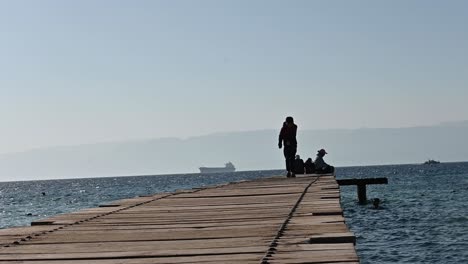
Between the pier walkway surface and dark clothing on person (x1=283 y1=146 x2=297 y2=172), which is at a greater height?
dark clothing on person (x1=283 y1=146 x2=297 y2=172)

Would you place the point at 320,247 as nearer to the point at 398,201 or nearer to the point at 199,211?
the point at 199,211

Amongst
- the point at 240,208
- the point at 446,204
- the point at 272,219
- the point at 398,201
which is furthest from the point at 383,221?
the point at 272,219

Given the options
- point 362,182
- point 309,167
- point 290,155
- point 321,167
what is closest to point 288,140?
point 290,155

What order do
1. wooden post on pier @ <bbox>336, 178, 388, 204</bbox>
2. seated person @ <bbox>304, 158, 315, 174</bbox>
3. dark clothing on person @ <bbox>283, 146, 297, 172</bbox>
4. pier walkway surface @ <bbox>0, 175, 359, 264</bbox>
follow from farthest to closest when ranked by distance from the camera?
wooden post on pier @ <bbox>336, 178, 388, 204</bbox>
seated person @ <bbox>304, 158, 315, 174</bbox>
dark clothing on person @ <bbox>283, 146, 297, 172</bbox>
pier walkway surface @ <bbox>0, 175, 359, 264</bbox>

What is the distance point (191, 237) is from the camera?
889 cm

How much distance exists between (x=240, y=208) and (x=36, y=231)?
3.88 meters

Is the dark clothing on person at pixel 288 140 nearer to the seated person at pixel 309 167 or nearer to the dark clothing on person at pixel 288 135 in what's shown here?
the dark clothing on person at pixel 288 135

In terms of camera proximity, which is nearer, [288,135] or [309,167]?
[288,135]

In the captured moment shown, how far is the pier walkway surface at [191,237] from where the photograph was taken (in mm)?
7180

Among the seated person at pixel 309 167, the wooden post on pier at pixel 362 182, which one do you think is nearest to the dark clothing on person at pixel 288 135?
the seated person at pixel 309 167

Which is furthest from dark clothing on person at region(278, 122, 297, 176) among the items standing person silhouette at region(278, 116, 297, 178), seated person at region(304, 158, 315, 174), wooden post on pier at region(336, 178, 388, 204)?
wooden post on pier at region(336, 178, 388, 204)

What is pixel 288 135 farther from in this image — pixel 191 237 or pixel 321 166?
pixel 191 237

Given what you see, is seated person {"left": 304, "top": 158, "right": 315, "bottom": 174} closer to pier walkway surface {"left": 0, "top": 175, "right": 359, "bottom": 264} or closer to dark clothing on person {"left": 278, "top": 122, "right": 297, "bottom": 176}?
dark clothing on person {"left": 278, "top": 122, "right": 297, "bottom": 176}

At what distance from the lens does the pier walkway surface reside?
718cm
